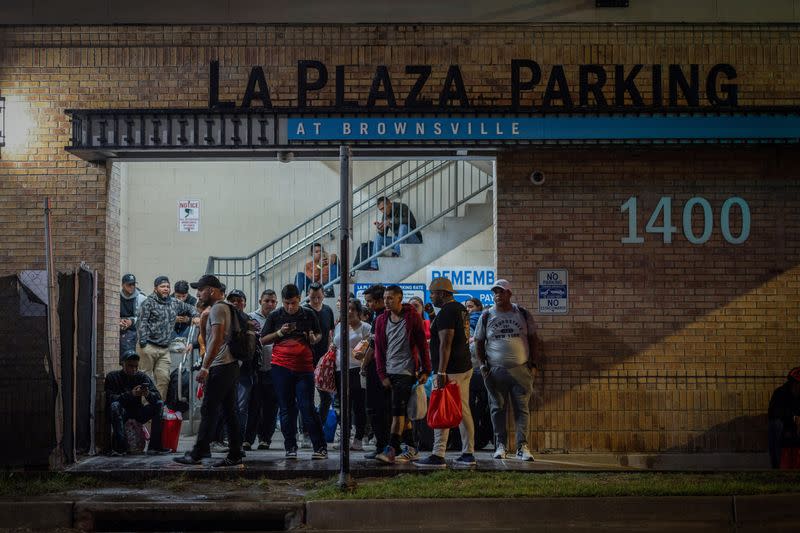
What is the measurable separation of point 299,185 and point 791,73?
8.46 meters

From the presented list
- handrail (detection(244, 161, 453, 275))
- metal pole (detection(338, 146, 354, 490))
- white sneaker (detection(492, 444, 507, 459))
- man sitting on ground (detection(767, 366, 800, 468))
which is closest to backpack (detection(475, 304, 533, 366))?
white sneaker (detection(492, 444, 507, 459))

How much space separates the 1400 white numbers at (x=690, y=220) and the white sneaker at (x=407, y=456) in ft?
12.4

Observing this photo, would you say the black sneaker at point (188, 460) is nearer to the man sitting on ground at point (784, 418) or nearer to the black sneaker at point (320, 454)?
the black sneaker at point (320, 454)

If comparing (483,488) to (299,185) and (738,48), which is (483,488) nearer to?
(738,48)

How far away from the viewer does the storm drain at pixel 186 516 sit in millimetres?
8578

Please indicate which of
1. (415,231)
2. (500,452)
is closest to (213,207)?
(415,231)

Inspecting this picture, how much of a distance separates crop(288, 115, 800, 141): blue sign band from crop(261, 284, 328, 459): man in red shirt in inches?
98.5

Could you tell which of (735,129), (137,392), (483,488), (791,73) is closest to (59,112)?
(137,392)

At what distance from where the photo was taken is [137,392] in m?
11.5

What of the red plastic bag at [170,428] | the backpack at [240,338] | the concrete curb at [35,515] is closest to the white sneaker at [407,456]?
the backpack at [240,338]

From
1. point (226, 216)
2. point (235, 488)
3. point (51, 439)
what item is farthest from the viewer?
point (226, 216)

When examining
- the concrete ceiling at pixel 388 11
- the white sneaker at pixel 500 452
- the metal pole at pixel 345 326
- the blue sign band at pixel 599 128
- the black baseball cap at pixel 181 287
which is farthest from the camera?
the black baseball cap at pixel 181 287

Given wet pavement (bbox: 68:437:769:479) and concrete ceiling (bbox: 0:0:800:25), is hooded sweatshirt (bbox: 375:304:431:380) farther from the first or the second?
concrete ceiling (bbox: 0:0:800:25)

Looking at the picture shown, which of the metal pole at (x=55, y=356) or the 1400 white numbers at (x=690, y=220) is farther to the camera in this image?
the 1400 white numbers at (x=690, y=220)
